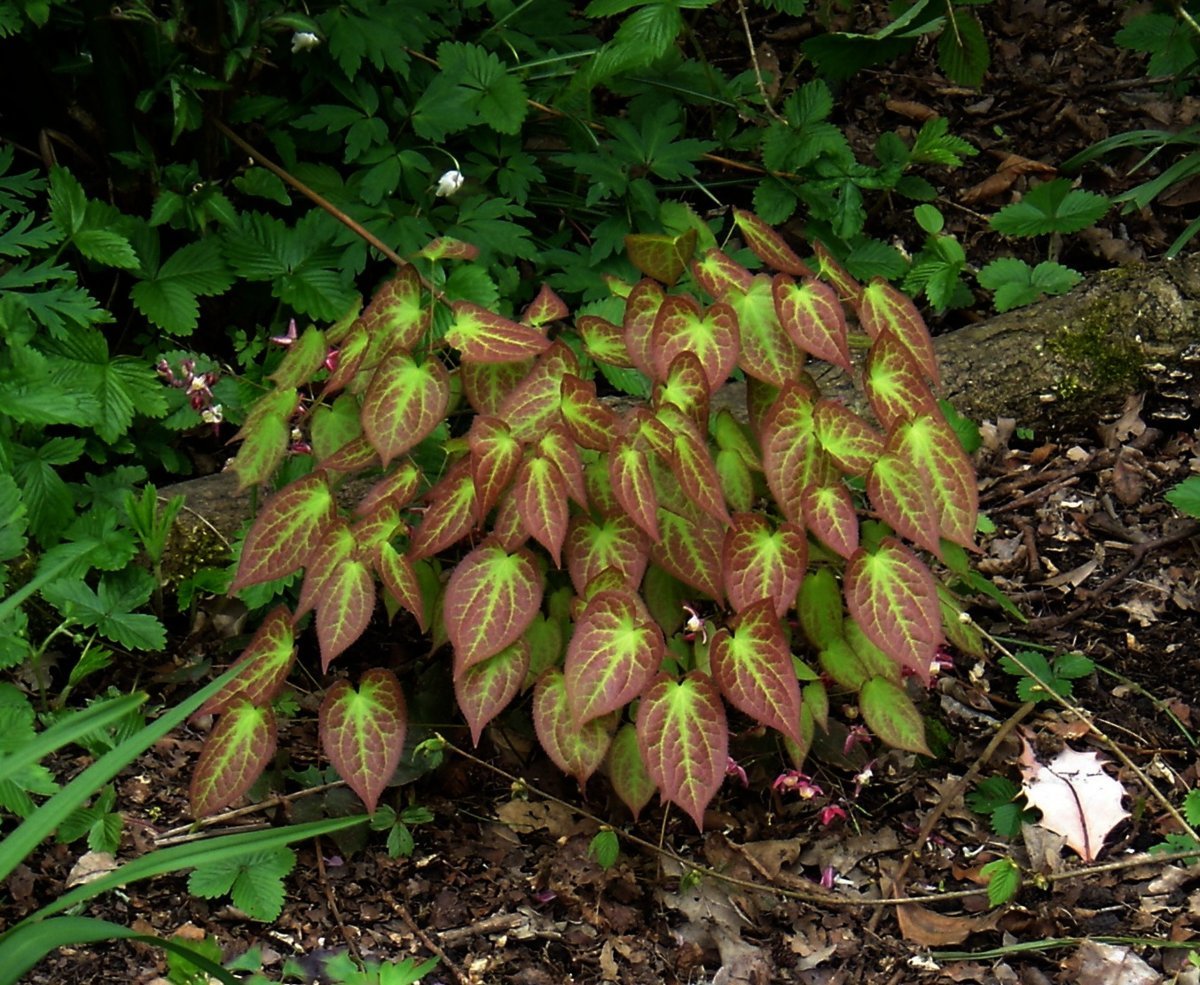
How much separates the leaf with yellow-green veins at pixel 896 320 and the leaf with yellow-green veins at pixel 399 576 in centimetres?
86

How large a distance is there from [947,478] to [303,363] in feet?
3.62

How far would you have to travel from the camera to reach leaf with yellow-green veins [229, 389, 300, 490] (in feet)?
7.82

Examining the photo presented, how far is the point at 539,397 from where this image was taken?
2273 mm

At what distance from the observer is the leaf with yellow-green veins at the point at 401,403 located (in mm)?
2230

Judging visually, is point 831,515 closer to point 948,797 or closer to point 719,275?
point 719,275

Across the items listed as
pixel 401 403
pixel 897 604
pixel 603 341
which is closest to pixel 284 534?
pixel 401 403

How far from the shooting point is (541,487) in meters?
2.14

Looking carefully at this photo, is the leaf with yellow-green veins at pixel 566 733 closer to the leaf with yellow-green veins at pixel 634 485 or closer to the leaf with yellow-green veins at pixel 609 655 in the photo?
the leaf with yellow-green veins at pixel 609 655

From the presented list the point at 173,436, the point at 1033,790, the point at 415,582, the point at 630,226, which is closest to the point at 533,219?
the point at 630,226

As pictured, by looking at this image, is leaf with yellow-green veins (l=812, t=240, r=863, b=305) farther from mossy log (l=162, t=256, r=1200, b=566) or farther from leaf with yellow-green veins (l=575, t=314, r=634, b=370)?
mossy log (l=162, t=256, r=1200, b=566)

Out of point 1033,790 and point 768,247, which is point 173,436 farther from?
point 1033,790

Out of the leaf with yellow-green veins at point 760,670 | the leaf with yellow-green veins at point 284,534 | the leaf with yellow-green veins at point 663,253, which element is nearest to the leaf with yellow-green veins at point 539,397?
the leaf with yellow-green veins at point 663,253

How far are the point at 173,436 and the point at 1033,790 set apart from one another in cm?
203

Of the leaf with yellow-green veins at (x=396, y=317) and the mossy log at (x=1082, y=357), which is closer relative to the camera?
the leaf with yellow-green veins at (x=396, y=317)
